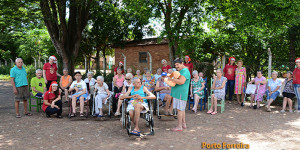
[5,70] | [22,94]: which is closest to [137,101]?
[22,94]

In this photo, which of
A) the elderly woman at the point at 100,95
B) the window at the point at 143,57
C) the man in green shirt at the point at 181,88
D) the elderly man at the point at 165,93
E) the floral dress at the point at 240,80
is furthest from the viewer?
the window at the point at 143,57

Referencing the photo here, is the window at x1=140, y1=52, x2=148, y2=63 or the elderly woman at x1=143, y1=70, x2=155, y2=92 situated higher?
the window at x1=140, y1=52, x2=148, y2=63

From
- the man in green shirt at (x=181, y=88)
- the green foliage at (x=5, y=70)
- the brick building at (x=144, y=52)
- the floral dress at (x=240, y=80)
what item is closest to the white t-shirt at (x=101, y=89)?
the man in green shirt at (x=181, y=88)

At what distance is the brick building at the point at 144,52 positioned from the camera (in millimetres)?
20703

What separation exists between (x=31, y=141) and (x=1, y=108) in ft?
14.8

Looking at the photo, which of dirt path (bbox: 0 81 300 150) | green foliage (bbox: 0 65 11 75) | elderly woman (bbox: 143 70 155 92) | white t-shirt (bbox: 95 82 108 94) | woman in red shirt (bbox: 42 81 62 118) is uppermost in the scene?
green foliage (bbox: 0 65 11 75)

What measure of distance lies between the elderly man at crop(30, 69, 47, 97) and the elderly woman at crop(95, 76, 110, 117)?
2.04 metres

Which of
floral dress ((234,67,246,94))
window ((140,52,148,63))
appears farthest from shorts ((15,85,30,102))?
window ((140,52,148,63))

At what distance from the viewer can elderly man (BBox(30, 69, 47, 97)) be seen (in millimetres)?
7371

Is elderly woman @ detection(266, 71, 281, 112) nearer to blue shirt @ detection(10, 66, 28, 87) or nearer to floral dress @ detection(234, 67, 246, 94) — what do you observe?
floral dress @ detection(234, 67, 246, 94)

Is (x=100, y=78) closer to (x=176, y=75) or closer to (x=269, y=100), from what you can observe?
(x=176, y=75)

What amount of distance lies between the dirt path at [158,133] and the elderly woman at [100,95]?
296mm

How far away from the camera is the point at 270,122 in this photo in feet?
20.2

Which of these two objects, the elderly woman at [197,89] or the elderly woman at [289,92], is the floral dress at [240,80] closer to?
the elderly woman at [289,92]
